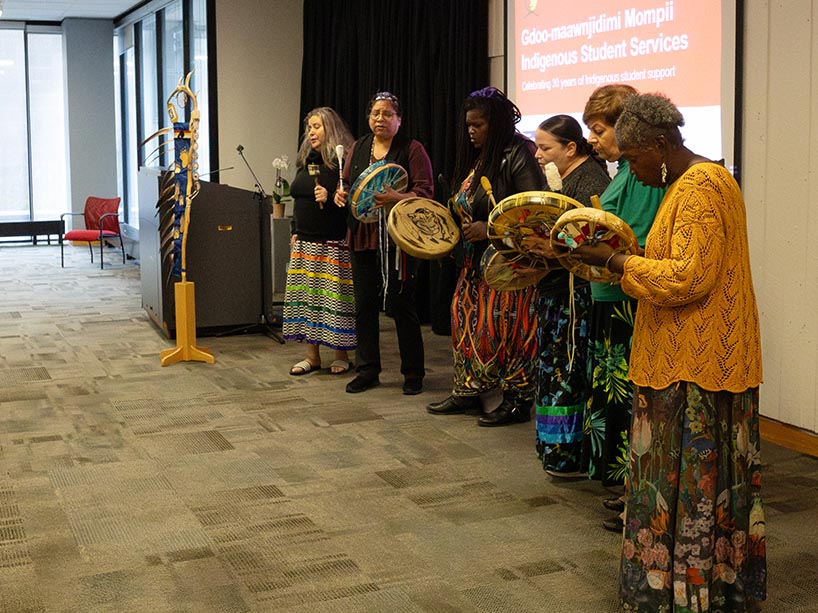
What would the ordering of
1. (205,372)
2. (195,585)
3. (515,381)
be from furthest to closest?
(205,372) → (515,381) → (195,585)

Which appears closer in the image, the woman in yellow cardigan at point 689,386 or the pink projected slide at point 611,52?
the woman in yellow cardigan at point 689,386

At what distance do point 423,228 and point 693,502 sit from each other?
7.57ft

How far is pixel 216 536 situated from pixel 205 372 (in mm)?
2650

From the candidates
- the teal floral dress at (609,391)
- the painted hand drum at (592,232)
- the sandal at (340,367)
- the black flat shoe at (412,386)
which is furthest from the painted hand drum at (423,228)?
the painted hand drum at (592,232)

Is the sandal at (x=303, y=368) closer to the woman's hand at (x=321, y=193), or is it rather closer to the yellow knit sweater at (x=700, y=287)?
the woman's hand at (x=321, y=193)

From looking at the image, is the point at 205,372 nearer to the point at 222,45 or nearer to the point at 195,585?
the point at 195,585

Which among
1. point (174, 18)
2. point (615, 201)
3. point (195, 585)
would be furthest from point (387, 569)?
point (174, 18)

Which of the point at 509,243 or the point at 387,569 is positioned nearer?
the point at 387,569

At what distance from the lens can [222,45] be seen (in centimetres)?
924

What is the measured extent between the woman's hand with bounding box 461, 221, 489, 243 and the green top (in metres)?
1.31

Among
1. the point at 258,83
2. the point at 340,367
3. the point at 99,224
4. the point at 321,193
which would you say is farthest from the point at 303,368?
the point at 99,224

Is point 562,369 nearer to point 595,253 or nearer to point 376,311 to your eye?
point 595,253

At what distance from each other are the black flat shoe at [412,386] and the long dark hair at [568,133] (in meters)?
1.96

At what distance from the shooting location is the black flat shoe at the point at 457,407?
504 cm
